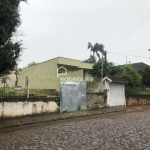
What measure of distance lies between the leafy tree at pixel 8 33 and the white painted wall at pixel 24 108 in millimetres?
3319

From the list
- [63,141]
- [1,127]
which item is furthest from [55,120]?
[63,141]

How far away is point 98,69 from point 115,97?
296 inches

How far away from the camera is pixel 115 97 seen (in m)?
20.3

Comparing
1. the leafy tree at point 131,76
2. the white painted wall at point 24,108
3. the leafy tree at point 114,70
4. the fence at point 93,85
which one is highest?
the leafy tree at point 114,70

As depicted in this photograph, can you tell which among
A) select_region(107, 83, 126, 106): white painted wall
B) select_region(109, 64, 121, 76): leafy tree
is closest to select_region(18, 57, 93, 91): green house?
select_region(109, 64, 121, 76): leafy tree

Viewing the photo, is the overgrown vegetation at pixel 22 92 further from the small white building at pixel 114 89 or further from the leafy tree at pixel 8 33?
the small white building at pixel 114 89

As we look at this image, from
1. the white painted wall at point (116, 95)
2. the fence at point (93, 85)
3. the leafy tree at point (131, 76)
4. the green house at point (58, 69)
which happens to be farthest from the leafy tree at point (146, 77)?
the fence at point (93, 85)

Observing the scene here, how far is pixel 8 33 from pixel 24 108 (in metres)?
5.57

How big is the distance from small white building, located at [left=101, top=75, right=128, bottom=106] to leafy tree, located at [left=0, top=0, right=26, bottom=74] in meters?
Result: 11.3

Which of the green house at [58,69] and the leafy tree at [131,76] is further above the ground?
the green house at [58,69]

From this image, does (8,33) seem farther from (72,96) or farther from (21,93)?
(72,96)

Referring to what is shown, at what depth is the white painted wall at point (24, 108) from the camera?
1247 centimetres

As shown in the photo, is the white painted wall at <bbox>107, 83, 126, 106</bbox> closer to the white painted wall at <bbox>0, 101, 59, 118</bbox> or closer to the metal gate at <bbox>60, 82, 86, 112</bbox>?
the metal gate at <bbox>60, 82, 86, 112</bbox>

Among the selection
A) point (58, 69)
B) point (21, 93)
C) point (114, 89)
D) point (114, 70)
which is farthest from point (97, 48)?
point (21, 93)
